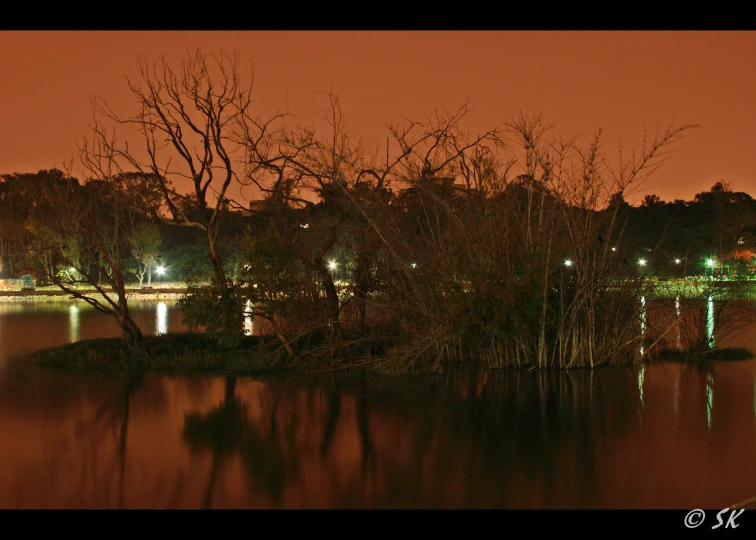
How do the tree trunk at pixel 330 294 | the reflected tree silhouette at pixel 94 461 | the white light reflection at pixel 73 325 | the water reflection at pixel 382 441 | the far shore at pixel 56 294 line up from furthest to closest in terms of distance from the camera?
1. the far shore at pixel 56 294
2. the white light reflection at pixel 73 325
3. the tree trunk at pixel 330 294
4. the reflected tree silhouette at pixel 94 461
5. the water reflection at pixel 382 441

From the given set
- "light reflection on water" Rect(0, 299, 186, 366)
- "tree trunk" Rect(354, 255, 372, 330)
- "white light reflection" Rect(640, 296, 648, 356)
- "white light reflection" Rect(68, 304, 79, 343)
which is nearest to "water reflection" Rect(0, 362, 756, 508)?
"white light reflection" Rect(640, 296, 648, 356)

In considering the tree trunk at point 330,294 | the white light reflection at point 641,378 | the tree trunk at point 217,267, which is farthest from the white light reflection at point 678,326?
the tree trunk at point 217,267

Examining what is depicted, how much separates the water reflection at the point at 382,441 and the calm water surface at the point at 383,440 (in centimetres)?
3

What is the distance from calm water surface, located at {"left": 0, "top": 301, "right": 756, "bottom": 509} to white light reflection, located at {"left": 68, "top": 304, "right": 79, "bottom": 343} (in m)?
5.99

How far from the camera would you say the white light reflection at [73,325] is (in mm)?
19766

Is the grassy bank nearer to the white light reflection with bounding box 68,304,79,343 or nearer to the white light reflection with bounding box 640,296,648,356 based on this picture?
the white light reflection with bounding box 68,304,79,343

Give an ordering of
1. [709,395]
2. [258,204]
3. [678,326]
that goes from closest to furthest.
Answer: [709,395] < [678,326] < [258,204]

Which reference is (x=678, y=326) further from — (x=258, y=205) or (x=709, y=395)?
(x=258, y=205)

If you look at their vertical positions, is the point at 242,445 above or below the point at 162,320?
below

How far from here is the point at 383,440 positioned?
29.1 ft

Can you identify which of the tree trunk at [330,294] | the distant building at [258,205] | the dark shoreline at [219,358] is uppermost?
the distant building at [258,205]

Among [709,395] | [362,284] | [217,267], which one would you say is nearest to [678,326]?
[709,395]

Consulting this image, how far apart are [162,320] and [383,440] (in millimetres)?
17750

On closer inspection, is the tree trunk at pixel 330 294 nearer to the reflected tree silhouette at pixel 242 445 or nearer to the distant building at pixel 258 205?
the distant building at pixel 258 205
